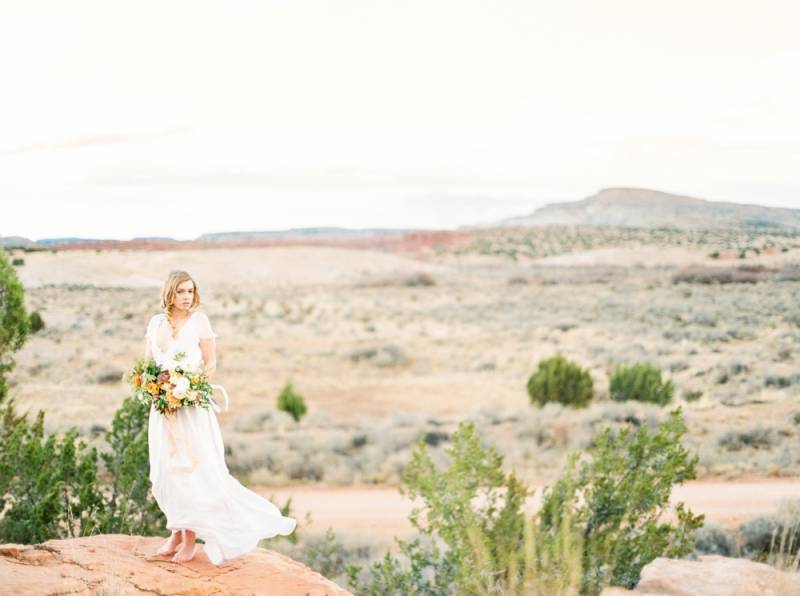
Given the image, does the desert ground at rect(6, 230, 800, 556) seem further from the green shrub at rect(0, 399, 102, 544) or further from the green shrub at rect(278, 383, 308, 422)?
the green shrub at rect(0, 399, 102, 544)

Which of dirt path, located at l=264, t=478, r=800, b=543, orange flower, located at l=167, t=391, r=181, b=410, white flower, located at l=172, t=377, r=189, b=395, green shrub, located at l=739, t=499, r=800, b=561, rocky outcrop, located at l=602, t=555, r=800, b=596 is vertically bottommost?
dirt path, located at l=264, t=478, r=800, b=543

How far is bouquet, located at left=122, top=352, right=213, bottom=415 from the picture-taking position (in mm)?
5527

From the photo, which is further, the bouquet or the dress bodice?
the dress bodice

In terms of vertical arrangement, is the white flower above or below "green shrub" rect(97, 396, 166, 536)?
above

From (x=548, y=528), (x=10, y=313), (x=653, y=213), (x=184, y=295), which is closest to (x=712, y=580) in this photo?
(x=548, y=528)

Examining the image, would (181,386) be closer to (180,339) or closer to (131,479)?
(180,339)

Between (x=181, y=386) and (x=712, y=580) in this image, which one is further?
(x=712, y=580)

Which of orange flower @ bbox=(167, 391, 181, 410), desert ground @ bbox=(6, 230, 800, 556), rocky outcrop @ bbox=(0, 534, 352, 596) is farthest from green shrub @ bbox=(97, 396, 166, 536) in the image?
desert ground @ bbox=(6, 230, 800, 556)

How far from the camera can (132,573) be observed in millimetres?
5066

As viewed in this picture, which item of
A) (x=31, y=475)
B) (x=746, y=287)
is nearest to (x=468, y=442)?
(x=31, y=475)

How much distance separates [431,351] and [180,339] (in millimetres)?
26716

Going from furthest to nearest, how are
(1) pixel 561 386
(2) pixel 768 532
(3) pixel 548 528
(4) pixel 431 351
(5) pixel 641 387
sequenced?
1. (4) pixel 431 351
2. (1) pixel 561 386
3. (5) pixel 641 387
4. (2) pixel 768 532
5. (3) pixel 548 528

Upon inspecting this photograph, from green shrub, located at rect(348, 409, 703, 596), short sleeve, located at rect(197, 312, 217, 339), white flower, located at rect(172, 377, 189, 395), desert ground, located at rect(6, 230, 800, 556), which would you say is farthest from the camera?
desert ground, located at rect(6, 230, 800, 556)

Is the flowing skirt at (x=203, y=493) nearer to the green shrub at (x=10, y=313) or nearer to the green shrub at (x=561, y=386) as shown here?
the green shrub at (x=10, y=313)
